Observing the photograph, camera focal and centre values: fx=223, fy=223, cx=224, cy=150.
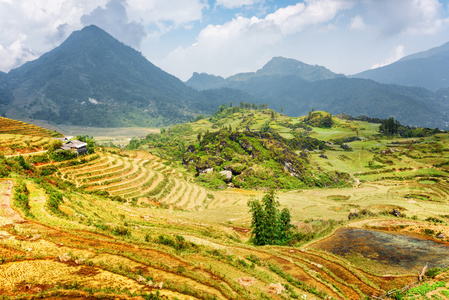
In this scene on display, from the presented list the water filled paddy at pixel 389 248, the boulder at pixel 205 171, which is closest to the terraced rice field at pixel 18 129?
the boulder at pixel 205 171

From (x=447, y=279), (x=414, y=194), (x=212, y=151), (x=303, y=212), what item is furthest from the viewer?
(x=212, y=151)

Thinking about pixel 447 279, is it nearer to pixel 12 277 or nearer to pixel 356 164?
pixel 12 277

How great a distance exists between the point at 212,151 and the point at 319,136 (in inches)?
3974

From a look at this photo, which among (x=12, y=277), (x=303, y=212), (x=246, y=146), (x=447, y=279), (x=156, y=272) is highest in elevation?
(x=246, y=146)

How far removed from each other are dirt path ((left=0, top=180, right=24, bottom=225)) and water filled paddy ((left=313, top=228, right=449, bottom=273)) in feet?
106

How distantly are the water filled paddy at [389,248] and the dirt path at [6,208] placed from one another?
32.4 metres

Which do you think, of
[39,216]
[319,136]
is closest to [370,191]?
[39,216]

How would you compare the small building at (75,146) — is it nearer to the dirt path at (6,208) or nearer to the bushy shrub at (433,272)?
the dirt path at (6,208)

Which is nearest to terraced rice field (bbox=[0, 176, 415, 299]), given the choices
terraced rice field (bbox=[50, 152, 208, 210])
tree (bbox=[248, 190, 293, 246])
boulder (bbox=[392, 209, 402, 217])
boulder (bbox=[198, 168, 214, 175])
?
tree (bbox=[248, 190, 293, 246])

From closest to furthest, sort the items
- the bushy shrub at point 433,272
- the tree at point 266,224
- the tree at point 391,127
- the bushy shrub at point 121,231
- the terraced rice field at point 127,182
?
the bushy shrub at point 433,272 < the bushy shrub at point 121,231 < the tree at point 266,224 < the terraced rice field at point 127,182 < the tree at point 391,127

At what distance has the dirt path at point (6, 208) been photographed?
18836mm

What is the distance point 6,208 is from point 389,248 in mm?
41658

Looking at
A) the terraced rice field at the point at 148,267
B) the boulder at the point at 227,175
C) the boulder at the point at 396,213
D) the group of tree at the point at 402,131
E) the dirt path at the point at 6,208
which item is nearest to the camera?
the terraced rice field at the point at 148,267

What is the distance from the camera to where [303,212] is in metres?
50.2
